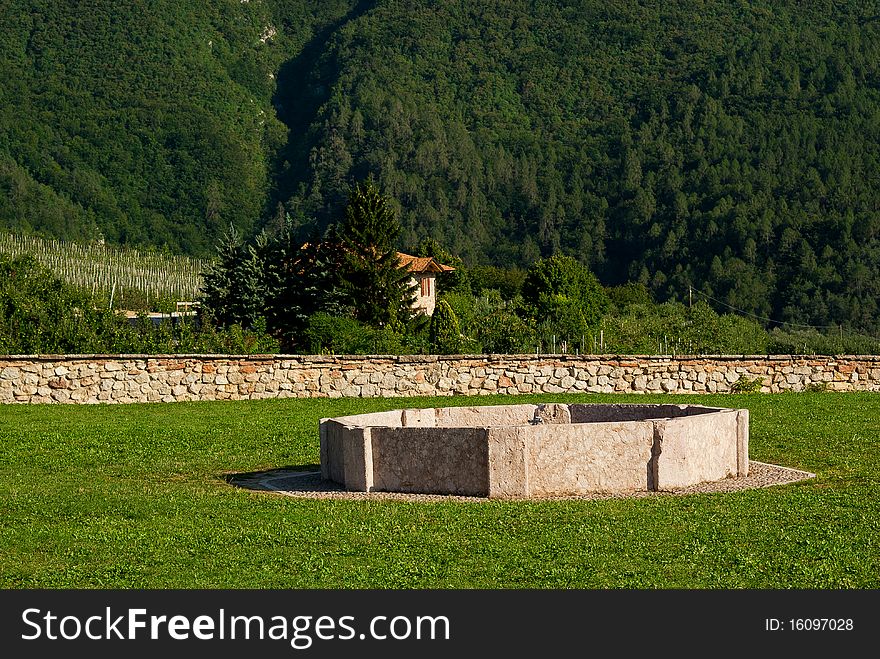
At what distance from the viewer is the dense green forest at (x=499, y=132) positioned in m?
94.8

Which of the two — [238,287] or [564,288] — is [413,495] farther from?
[564,288]

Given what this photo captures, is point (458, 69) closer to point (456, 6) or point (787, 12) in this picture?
point (456, 6)

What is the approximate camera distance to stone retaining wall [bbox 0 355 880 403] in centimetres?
2291

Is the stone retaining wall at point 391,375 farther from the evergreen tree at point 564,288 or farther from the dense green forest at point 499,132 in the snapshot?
the dense green forest at point 499,132

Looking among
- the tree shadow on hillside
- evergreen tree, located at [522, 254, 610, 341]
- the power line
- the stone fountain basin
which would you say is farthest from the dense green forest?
the stone fountain basin

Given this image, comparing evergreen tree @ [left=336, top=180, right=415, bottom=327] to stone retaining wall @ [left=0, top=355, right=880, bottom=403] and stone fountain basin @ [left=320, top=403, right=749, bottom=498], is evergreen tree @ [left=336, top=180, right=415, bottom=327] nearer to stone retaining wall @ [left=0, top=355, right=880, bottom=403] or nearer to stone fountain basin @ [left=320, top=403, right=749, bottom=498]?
stone retaining wall @ [left=0, top=355, right=880, bottom=403]

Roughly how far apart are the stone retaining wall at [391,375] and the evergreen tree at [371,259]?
1734 centimetres

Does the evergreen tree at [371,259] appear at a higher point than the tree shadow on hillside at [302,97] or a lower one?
lower

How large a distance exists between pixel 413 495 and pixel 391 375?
513 inches

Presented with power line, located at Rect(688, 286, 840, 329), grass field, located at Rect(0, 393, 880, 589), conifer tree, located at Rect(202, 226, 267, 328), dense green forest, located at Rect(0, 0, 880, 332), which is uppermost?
dense green forest, located at Rect(0, 0, 880, 332)

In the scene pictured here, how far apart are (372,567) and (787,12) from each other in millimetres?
123007

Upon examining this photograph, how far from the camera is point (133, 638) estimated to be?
6.34 metres

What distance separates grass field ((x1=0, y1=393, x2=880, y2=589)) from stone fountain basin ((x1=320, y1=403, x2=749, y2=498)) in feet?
1.63

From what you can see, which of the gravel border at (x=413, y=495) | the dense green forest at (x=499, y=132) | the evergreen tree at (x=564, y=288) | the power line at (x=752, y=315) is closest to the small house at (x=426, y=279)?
the evergreen tree at (x=564, y=288)
